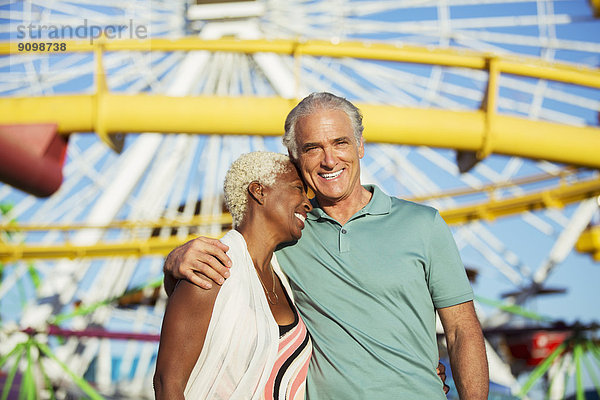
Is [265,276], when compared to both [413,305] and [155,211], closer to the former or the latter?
[413,305]

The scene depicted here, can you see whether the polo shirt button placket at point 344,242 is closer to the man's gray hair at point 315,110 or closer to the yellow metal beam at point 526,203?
the man's gray hair at point 315,110

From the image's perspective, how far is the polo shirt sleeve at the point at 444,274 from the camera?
84.4 inches

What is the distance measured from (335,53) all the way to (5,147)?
95.9 inches

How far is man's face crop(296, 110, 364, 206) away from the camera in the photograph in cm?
223

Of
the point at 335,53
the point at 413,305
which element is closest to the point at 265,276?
the point at 413,305

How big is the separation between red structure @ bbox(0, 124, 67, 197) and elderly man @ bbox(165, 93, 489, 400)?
8.98 feet

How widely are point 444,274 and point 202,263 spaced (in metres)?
0.79

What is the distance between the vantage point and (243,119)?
4914 mm

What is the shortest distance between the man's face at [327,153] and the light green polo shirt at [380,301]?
0.48 ft

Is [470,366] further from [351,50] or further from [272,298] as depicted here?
[351,50]

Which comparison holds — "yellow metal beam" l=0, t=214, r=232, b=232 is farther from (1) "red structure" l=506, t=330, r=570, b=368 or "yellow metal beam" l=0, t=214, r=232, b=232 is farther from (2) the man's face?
(1) "red structure" l=506, t=330, r=570, b=368

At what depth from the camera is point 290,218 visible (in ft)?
7.10

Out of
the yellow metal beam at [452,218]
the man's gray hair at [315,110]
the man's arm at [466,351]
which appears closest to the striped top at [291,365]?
the man's arm at [466,351]

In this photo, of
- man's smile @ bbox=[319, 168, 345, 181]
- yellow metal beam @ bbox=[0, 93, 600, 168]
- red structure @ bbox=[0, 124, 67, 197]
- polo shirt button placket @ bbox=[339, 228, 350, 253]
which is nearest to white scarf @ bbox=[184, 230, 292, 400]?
polo shirt button placket @ bbox=[339, 228, 350, 253]
